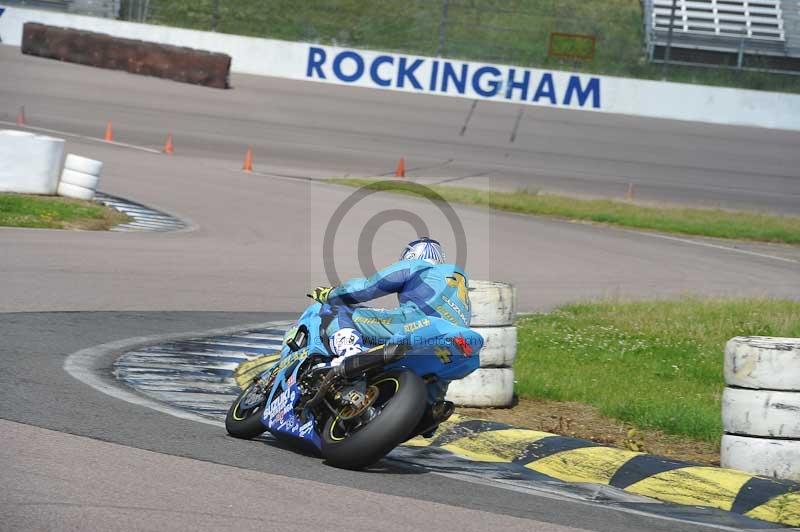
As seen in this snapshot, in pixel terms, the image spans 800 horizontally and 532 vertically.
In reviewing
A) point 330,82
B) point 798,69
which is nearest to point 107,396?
point 330,82

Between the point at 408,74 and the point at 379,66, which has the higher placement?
the point at 379,66

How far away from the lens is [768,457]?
7.06 metres

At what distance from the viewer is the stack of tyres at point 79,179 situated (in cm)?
1809

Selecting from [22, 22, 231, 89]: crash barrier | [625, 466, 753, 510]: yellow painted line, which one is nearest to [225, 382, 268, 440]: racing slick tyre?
[625, 466, 753, 510]: yellow painted line

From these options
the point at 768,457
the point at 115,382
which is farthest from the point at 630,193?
the point at 768,457

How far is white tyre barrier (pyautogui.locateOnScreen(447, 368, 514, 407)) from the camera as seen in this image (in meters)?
8.67

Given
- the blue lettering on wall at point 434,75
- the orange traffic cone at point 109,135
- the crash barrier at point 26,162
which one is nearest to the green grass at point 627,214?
the orange traffic cone at point 109,135

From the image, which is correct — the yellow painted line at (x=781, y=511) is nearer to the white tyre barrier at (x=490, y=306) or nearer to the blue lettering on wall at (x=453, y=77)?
the white tyre barrier at (x=490, y=306)

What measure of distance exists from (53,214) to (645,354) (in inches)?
355

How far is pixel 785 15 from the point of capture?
41531 millimetres

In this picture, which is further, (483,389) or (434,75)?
(434,75)

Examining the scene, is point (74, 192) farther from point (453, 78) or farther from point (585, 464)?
point (453, 78)

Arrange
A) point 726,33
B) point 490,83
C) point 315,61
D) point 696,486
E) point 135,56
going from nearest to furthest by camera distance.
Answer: point 696,486 < point 135,56 < point 490,83 < point 315,61 < point 726,33

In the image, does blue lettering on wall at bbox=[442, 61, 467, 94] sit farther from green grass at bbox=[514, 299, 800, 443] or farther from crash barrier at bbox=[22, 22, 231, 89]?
green grass at bbox=[514, 299, 800, 443]
